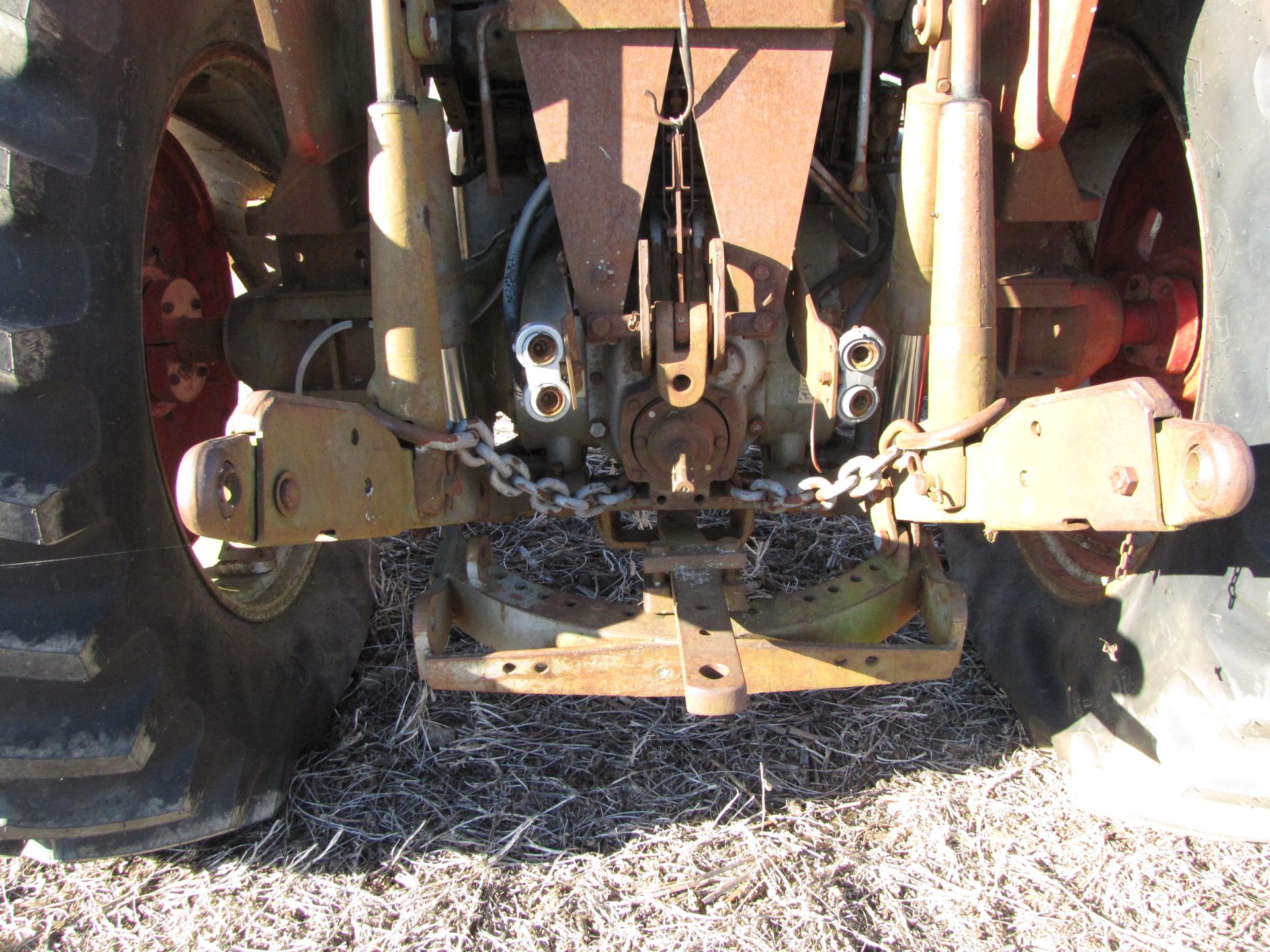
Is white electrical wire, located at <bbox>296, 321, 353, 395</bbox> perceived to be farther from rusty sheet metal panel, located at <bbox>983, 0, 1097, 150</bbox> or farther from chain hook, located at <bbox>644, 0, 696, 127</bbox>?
rusty sheet metal panel, located at <bbox>983, 0, 1097, 150</bbox>

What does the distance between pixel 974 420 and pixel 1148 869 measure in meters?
1.10

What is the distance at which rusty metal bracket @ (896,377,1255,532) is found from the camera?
4.10ft

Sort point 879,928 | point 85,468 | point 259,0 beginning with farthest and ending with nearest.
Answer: point 879,928 < point 259,0 < point 85,468

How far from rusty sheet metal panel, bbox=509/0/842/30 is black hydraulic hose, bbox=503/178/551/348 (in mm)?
332

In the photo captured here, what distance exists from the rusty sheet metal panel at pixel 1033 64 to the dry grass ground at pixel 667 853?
4.82 ft

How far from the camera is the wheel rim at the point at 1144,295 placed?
2152 mm

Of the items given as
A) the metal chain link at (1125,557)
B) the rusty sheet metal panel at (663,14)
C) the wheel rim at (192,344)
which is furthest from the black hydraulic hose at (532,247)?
the metal chain link at (1125,557)

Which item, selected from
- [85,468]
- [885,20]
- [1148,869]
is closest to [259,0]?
[85,468]

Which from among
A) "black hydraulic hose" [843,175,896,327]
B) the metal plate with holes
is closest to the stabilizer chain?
the metal plate with holes

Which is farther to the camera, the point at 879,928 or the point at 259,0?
the point at 879,928

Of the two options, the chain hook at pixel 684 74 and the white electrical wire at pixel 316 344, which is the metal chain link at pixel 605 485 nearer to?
the white electrical wire at pixel 316 344

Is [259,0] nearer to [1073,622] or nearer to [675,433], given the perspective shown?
[675,433]

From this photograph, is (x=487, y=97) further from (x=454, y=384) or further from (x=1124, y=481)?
(x=1124, y=481)

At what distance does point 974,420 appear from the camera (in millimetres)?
1627
